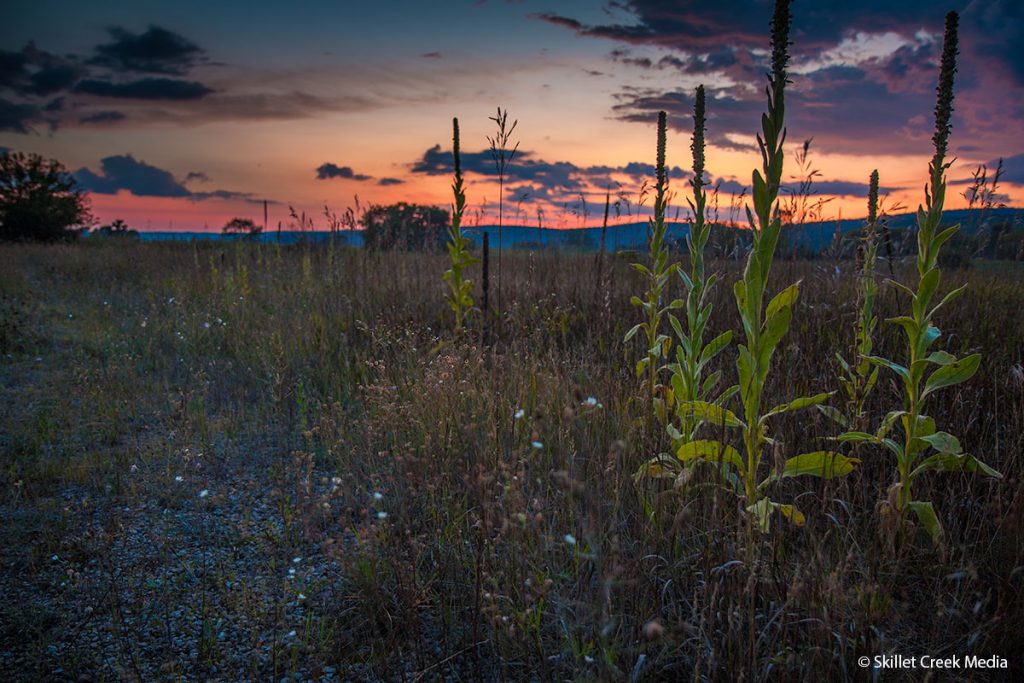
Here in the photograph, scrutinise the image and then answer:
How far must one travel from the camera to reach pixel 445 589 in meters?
2.57

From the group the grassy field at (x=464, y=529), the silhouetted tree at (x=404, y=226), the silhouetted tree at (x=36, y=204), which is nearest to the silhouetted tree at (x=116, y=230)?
the silhouetted tree at (x=36, y=204)

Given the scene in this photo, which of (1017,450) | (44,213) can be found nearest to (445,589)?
(1017,450)

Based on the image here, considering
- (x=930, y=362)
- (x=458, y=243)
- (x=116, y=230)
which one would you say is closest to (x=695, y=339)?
(x=930, y=362)

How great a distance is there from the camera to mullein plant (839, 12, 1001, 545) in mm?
2422

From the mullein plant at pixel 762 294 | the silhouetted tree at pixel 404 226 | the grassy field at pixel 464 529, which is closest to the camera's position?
the grassy field at pixel 464 529

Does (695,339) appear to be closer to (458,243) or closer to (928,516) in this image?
(928,516)

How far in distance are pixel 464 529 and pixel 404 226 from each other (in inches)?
327

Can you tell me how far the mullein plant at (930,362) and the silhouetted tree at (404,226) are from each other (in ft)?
23.9

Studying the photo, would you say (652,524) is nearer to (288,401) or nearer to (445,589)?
(445,589)

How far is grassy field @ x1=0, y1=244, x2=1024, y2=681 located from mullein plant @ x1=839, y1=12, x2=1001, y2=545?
16 cm

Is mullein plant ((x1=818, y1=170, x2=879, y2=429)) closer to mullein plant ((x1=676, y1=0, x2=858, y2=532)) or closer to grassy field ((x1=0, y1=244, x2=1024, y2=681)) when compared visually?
grassy field ((x1=0, y1=244, x2=1024, y2=681))

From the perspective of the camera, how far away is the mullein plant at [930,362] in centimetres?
242

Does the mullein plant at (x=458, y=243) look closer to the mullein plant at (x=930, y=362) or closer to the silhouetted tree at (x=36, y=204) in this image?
the mullein plant at (x=930, y=362)

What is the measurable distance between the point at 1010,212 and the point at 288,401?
8710 mm
